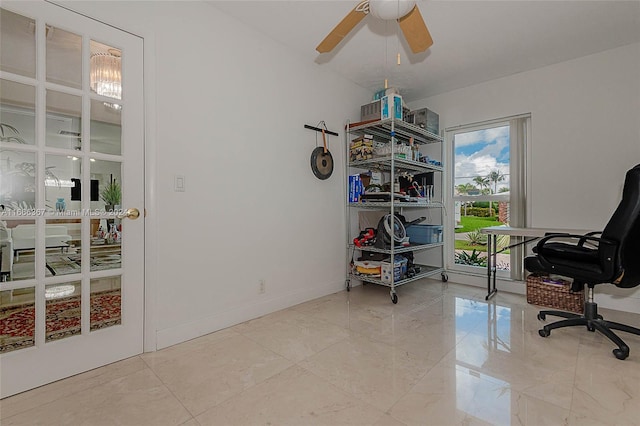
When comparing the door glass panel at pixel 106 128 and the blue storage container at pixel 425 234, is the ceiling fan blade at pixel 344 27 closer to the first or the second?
the door glass panel at pixel 106 128

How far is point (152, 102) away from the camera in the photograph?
2.02m

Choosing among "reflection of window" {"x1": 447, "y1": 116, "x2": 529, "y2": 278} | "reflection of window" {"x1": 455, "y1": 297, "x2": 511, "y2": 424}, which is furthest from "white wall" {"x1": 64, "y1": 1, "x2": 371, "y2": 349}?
"reflection of window" {"x1": 447, "y1": 116, "x2": 529, "y2": 278}

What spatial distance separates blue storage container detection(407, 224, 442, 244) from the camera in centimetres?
365

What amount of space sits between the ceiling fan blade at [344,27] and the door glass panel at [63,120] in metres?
1.58

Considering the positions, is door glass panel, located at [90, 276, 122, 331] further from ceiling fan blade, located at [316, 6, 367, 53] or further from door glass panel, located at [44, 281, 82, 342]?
ceiling fan blade, located at [316, 6, 367, 53]

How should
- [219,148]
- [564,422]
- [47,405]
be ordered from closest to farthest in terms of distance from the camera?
[564,422] < [47,405] < [219,148]

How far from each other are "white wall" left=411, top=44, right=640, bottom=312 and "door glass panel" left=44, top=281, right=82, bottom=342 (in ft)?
13.5

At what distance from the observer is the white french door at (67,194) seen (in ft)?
5.17

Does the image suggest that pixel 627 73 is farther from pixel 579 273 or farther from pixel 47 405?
pixel 47 405

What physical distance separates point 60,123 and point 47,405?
150 cm

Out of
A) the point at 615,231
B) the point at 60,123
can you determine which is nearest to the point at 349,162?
the point at 615,231

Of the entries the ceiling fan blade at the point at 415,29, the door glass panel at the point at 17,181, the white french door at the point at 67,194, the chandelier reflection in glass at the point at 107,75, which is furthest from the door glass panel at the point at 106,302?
the ceiling fan blade at the point at 415,29

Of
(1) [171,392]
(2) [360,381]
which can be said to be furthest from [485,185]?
(1) [171,392]

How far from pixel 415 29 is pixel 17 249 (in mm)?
2592
